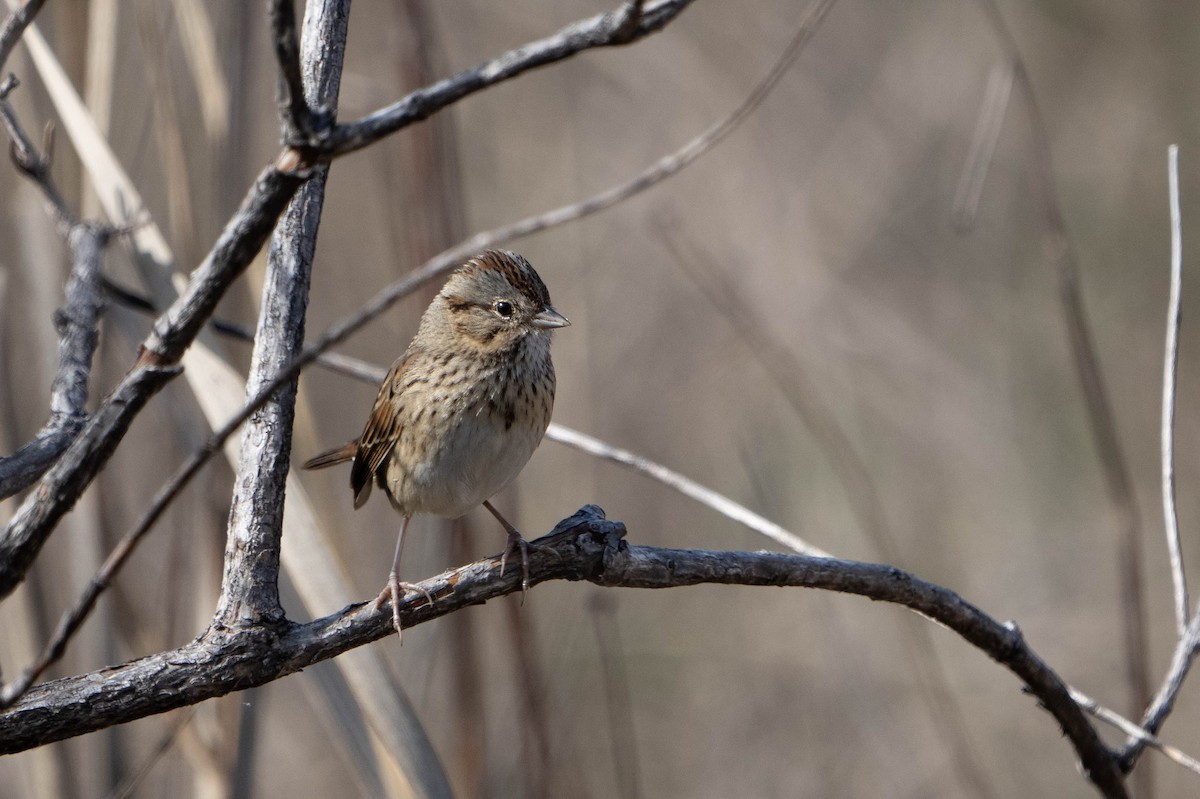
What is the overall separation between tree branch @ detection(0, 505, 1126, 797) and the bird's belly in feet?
2.87

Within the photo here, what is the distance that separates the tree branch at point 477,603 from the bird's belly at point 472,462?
875 millimetres

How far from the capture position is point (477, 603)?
1706 millimetres

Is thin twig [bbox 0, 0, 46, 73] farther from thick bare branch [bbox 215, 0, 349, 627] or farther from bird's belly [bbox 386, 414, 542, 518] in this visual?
bird's belly [bbox 386, 414, 542, 518]

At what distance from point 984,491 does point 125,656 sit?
4.31 meters

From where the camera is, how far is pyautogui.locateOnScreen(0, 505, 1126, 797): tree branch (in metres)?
1.34

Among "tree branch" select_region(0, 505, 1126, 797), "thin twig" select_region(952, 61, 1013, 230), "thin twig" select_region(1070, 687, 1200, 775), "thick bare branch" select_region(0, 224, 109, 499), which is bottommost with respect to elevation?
"thin twig" select_region(1070, 687, 1200, 775)

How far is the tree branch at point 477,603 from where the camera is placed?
4.40ft

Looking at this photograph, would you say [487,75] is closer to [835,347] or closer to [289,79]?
[289,79]

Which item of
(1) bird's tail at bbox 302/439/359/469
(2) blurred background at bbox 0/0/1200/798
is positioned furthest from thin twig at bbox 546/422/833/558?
(2) blurred background at bbox 0/0/1200/798

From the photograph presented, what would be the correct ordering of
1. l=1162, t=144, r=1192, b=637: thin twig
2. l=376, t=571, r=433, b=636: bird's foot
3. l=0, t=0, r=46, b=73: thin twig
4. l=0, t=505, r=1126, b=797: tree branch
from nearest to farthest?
l=0, t=505, r=1126, b=797: tree branch < l=0, t=0, r=46, b=73: thin twig < l=376, t=571, r=433, b=636: bird's foot < l=1162, t=144, r=1192, b=637: thin twig

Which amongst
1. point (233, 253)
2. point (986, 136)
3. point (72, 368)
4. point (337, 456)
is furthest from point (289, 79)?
point (986, 136)

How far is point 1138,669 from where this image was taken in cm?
262

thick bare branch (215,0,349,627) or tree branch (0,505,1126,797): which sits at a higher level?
thick bare branch (215,0,349,627)

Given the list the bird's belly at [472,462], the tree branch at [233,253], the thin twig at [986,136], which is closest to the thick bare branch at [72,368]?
the tree branch at [233,253]
